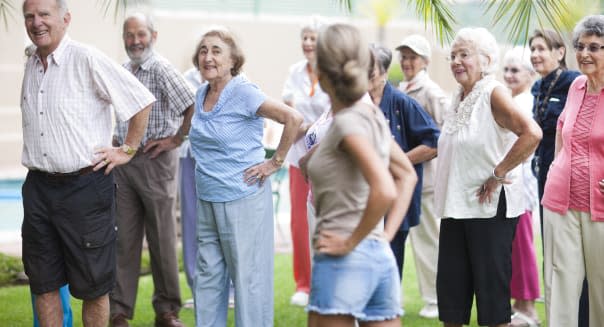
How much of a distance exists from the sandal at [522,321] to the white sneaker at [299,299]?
1.47 m

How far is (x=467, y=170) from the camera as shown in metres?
5.21

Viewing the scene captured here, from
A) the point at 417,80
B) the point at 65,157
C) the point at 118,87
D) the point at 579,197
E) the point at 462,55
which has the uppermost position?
the point at 462,55

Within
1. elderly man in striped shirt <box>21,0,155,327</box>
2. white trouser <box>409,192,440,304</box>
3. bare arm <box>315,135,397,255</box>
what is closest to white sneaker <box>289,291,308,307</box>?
white trouser <box>409,192,440,304</box>

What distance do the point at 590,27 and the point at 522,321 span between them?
236cm

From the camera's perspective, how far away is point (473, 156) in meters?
5.18

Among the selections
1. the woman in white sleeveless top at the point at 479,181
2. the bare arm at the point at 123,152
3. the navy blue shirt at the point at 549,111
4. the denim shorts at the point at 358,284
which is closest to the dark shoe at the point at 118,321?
the bare arm at the point at 123,152

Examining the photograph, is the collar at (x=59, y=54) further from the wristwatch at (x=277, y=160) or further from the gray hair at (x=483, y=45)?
the gray hair at (x=483, y=45)

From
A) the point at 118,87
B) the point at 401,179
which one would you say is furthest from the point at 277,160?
the point at 401,179

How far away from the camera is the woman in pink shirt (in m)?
5.00

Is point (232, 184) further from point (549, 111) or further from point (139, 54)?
point (549, 111)

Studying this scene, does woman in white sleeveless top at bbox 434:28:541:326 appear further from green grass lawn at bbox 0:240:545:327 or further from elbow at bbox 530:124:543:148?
green grass lawn at bbox 0:240:545:327

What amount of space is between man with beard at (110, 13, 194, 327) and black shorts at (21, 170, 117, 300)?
40.0 inches

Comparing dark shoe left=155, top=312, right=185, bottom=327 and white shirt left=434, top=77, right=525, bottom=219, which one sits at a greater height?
white shirt left=434, top=77, right=525, bottom=219

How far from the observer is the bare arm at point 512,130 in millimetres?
5008
